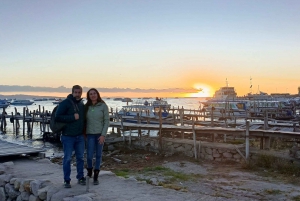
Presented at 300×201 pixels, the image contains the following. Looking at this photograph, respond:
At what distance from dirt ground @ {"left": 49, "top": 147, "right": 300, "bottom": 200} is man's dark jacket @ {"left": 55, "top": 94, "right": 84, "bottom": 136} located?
2.79 meters

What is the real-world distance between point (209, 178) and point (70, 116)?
19.1 ft

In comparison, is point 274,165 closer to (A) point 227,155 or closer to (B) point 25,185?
(A) point 227,155

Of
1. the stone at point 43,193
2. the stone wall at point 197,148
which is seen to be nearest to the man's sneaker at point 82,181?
the stone at point 43,193

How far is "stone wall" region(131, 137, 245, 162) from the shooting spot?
44.3 ft

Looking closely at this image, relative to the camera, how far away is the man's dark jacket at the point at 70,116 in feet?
20.2

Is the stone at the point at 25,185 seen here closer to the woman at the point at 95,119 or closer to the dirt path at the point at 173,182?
the dirt path at the point at 173,182

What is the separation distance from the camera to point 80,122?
20.8 feet

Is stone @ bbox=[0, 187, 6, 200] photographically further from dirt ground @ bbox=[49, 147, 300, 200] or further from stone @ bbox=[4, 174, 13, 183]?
dirt ground @ bbox=[49, 147, 300, 200]

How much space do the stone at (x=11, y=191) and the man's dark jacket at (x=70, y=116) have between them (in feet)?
9.18

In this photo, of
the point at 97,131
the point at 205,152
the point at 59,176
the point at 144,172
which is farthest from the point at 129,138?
the point at 97,131

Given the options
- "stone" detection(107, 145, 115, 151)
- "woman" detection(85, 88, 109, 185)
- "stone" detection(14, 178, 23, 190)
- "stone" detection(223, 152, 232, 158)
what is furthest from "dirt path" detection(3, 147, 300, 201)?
"stone" detection(107, 145, 115, 151)

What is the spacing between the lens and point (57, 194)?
6.18 metres

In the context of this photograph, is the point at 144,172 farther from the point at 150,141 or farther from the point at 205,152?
the point at 150,141

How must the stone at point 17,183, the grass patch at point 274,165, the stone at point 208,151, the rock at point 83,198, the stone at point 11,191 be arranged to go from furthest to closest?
the stone at point 208,151
the grass patch at point 274,165
the stone at point 11,191
the stone at point 17,183
the rock at point 83,198
